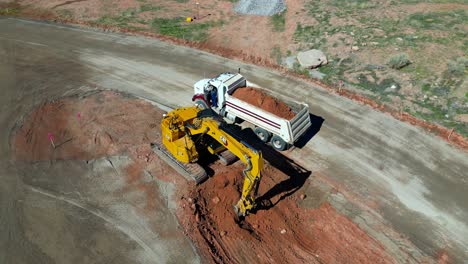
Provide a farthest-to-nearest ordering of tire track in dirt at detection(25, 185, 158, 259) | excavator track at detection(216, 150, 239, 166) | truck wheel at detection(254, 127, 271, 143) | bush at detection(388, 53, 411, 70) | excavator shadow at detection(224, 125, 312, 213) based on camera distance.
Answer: bush at detection(388, 53, 411, 70), truck wheel at detection(254, 127, 271, 143), excavator track at detection(216, 150, 239, 166), excavator shadow at detection(224, 125, 312, 213), tire track in dirt at detection(25, 185, 158, 259)

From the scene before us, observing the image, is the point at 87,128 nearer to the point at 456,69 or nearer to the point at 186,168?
the point at 186,168

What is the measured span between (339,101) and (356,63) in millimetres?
4602

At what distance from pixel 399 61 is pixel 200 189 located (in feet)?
53.9

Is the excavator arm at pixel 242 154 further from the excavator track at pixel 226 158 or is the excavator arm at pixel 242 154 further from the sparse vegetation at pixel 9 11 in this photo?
the sparse vegetation at pixel 9 11

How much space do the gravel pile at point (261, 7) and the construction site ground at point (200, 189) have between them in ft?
36.2

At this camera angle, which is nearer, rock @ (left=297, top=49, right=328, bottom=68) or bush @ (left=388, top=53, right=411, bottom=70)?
bush @ (left=388, top=53, right=411, bottom=70)

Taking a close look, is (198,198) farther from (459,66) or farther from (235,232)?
(459,66)

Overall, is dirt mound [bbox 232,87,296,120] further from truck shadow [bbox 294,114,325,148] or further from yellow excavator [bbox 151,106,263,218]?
yellow excavator [bbox 151,106,263,218]

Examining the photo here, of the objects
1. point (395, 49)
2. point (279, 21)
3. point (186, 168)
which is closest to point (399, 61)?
point (395, 49)

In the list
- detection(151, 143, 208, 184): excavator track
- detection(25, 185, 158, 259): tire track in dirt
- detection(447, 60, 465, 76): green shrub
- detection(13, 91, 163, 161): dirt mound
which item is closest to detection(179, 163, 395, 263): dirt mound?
detection(151, 143, 208, 184): excavator track

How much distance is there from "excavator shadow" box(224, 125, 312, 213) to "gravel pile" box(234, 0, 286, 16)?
632 inches

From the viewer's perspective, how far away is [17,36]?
29.1 metres

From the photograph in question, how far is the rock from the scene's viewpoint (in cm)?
2482

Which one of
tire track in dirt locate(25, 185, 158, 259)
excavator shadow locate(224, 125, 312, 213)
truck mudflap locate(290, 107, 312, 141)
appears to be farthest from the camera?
truck mudflap locate(290, 107, 312, 141)
